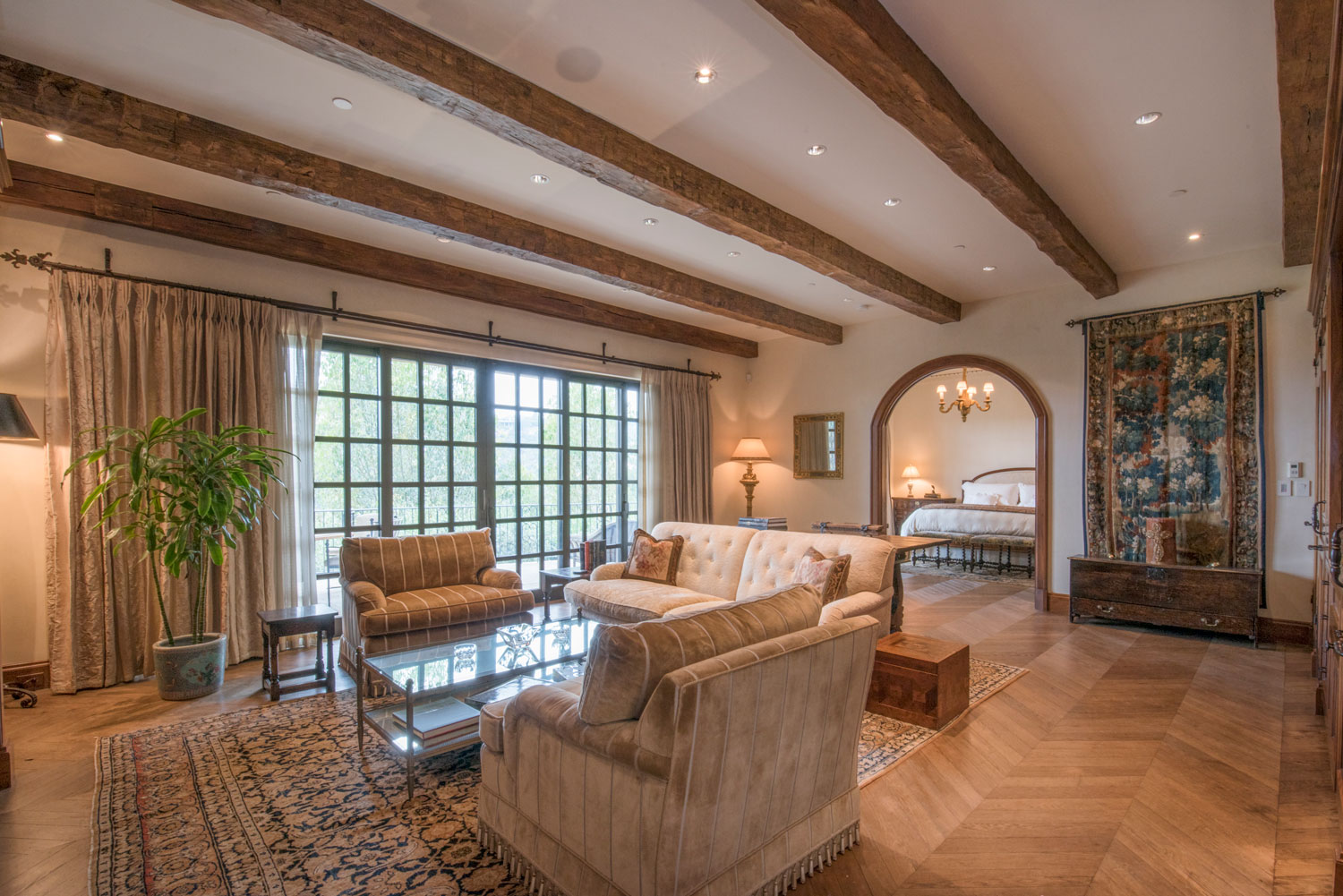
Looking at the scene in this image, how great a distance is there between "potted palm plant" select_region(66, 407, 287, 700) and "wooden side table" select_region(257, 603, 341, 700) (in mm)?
264

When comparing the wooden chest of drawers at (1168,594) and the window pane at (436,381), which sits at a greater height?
the window pane at (436,381)

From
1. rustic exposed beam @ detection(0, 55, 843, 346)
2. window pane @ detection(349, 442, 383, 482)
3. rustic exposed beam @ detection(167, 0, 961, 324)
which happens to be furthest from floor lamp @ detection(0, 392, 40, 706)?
rustic exposed beam @ detection(167, 0, 961, 324)

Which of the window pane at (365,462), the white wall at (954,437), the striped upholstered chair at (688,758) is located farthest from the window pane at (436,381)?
the white wall at (954,437)

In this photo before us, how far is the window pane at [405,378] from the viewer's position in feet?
17.1

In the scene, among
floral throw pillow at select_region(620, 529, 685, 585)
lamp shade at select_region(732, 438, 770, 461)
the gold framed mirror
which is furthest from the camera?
lamp shade at select_region(732, 438, 770, 461)

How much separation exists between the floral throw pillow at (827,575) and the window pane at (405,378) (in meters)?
3.37

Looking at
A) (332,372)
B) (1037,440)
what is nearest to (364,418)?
(332,372)

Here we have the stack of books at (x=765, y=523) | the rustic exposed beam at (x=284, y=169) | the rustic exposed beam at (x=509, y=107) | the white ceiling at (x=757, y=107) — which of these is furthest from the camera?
the stack of books at (x=765, y=523)

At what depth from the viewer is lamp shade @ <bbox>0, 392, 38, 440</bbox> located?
3.30 meters

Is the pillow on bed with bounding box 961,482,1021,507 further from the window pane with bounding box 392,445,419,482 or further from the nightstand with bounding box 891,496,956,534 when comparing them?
the window pane with bounding box 392,445,419,482

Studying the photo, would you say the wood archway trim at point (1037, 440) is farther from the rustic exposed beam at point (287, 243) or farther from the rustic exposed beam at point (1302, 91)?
the rustic exposed beam at point (287, 243)

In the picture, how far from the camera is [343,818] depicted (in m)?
2.38

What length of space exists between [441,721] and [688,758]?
151 cm

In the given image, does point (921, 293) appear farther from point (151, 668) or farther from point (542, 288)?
point (151, 668)
